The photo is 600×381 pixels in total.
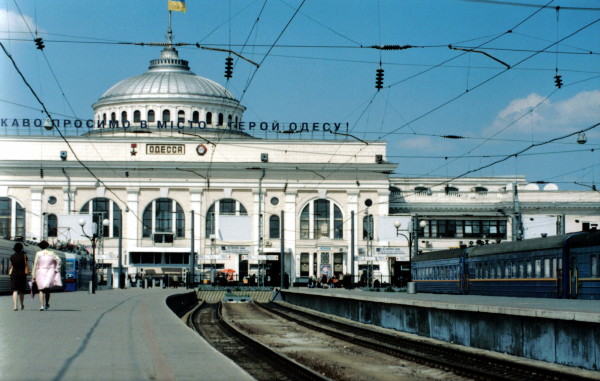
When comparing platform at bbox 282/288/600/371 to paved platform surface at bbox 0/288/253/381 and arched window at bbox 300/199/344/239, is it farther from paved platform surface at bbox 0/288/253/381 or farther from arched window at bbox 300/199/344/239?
arched window at bbox 300/199/344/239

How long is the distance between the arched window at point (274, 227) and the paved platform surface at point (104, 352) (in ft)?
311

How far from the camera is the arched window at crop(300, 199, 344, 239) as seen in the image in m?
121

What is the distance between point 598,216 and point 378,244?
2679cm

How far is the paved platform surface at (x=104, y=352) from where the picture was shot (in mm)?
12602

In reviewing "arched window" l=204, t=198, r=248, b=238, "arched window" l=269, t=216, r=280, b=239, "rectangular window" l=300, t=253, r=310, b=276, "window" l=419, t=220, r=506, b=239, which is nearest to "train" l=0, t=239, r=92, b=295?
"arched window" l=204, t=198, r=248, b=238

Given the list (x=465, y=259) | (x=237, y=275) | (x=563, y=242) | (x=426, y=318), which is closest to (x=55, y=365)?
(x=426, y=318)

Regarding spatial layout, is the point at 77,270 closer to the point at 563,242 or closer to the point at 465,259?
the point at 465,259

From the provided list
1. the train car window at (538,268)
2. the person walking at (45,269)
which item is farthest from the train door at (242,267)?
the person walking at (45,269)

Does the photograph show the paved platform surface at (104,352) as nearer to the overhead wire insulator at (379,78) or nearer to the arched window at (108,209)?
the overhead wire insulator at (379,78)

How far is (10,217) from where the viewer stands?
380ft

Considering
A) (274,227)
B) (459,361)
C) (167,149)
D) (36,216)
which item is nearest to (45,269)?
(459,361)

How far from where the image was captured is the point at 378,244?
120 metres

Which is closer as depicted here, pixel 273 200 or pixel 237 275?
pixel 237 275

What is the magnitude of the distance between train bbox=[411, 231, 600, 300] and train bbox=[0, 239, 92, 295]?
2134 cm
